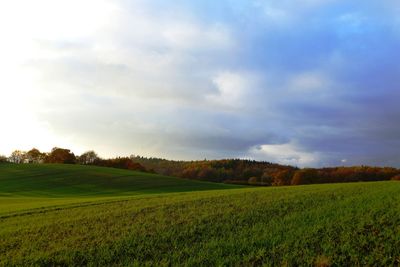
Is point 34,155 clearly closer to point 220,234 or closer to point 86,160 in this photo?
point 86,160

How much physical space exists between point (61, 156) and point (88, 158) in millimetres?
15513

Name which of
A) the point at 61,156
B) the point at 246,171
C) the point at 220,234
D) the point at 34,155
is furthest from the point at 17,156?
the point at 220,234

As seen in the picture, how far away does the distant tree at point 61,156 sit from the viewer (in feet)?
467

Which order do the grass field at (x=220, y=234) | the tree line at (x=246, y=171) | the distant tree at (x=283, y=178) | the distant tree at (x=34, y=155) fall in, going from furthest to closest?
the distant tree at (x=34, y=155) < the distant tree at (x=283, y=178) < the tree line at (x=246, y=171) < the grass field at (x=220, y=234)

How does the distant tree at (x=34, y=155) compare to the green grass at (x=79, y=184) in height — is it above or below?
above

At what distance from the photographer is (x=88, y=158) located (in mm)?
157750

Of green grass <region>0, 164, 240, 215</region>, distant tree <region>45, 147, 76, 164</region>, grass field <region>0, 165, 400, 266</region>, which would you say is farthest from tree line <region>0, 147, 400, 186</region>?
grass field <region>0, 165, 400, 266</region>

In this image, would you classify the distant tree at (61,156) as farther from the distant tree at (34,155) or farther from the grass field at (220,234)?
the grass field at (220,234)

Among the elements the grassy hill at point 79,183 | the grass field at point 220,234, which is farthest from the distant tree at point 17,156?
the grass field at point 220,234

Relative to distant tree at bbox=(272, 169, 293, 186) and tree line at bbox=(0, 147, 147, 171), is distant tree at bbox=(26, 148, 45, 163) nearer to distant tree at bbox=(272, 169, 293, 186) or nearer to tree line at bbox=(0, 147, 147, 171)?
tree line at bbox=(0, 147, 147, 171)

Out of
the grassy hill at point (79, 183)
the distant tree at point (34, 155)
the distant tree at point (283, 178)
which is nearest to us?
the grassy hill at point (79, 183)

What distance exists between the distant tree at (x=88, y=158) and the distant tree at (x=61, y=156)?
648 cm

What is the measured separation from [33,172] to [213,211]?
71699 millimetres

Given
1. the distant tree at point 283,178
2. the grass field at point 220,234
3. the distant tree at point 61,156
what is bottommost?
the grass field at point 220,234
